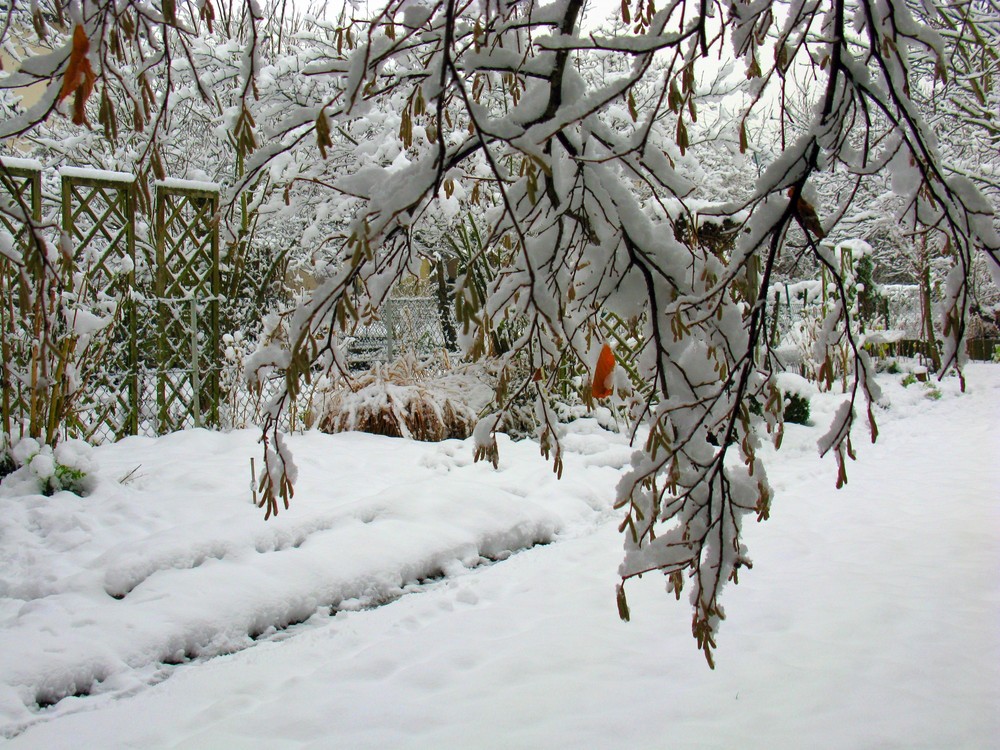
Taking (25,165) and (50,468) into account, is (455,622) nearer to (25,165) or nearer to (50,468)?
(50,468)

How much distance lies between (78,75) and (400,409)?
16.4 feet

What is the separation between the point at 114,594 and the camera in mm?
2826

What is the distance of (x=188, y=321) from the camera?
5.73 m

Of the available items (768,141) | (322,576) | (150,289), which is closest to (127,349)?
(150,289)

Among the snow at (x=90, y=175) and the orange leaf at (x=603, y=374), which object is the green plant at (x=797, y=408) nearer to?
the snow at (x=90, y=175)

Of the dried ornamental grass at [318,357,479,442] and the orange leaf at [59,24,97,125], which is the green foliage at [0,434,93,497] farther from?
Result: the orange leaf at [59,24,97,125]

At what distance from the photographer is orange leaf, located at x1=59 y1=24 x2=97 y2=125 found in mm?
999

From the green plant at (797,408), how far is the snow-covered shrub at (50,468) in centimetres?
594

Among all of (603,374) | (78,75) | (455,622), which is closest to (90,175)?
(455,622)

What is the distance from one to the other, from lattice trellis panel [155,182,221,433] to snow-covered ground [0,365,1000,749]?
1117 mm

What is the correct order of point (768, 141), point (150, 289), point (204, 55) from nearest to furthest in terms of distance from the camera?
point (150, 289), point (204, 55), point (768, 141)

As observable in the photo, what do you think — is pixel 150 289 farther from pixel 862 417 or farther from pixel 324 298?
pixel 862 417

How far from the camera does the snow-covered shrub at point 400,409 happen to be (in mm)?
5969

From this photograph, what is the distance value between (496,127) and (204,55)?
699 cm
